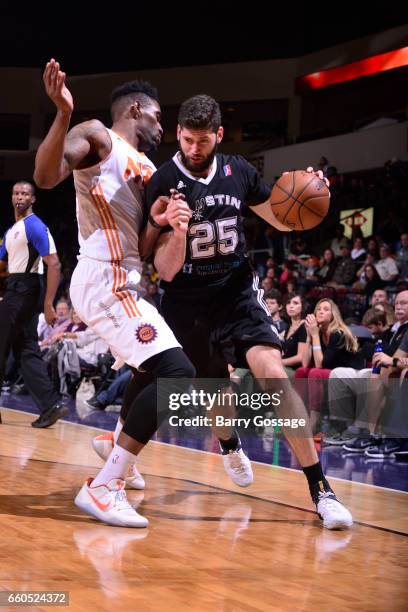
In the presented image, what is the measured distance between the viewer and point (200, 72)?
2272 centimetres

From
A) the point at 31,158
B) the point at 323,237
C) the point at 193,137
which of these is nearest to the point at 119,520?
the point at 193,137

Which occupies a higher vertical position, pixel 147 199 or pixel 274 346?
pixel 147 199

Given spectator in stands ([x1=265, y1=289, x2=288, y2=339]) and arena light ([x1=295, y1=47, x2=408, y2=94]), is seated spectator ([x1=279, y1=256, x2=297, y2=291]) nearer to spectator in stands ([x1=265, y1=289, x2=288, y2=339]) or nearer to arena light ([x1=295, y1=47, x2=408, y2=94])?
spectator in stands ([x1=265, y1=289, x2=288, y2=339])

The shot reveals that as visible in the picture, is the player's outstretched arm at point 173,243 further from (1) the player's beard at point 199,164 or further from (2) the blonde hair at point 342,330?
(2) the blonde hair at point 342,330

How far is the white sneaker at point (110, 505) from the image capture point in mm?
3252

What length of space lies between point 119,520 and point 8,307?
3823mm

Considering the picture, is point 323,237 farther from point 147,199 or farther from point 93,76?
point 147,199

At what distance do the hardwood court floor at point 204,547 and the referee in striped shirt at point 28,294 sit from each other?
2092 mm

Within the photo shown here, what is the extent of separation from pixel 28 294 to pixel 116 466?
12.0 feet

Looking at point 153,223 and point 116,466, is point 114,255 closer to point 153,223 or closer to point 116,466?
point 153,223

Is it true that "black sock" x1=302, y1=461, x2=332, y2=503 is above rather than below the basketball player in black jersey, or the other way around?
below

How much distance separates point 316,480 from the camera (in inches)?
139

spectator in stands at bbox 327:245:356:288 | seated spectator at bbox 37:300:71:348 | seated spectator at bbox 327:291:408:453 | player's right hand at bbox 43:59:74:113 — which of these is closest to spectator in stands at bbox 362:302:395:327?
seated spectator at bbox 327:291:408:453

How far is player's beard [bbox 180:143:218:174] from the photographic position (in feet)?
11.9
